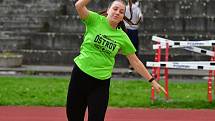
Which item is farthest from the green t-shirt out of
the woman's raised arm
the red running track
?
the red running track

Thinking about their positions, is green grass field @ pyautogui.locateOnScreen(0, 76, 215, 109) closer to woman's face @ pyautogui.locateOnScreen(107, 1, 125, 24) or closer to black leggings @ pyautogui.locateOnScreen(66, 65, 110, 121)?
black leggings @ pyautogui.locateOnScreen(66, 65, 110, 121)

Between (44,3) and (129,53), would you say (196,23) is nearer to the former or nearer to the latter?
(44,3)

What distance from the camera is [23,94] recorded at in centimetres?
1259

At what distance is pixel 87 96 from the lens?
652cm

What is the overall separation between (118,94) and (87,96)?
19.7ft

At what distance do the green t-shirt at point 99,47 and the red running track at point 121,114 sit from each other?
12.5ft

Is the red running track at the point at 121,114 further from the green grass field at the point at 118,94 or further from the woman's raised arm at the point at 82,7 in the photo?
the woman's raised arm at the point at 82,7

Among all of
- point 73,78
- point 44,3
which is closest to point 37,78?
point 44,3

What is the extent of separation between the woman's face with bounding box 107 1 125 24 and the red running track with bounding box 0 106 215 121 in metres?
4.00

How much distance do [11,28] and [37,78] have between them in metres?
6.45

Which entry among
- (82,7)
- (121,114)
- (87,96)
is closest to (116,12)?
(82,7)

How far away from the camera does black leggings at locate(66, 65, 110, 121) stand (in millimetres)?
6398

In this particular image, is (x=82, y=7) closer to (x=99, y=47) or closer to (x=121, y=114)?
(x=99, y=47)

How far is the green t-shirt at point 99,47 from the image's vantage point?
640 cm
